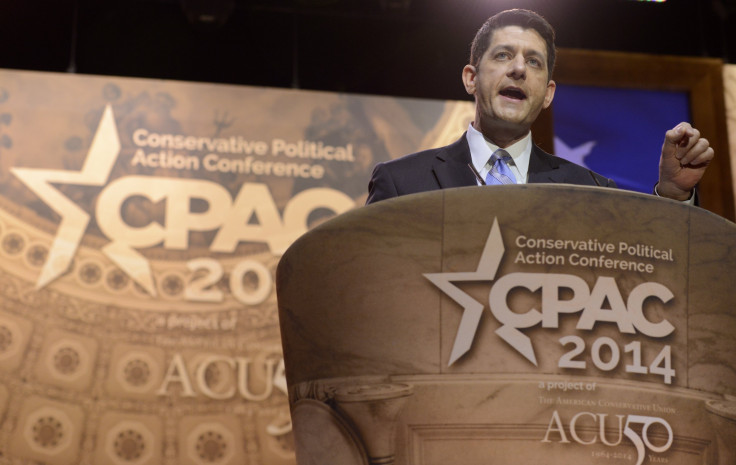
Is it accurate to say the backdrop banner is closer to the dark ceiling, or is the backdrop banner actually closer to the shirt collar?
the dark ceiling

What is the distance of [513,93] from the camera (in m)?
1.46

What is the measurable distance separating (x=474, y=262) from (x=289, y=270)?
0.71 feet

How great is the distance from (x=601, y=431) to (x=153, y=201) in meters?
2.77

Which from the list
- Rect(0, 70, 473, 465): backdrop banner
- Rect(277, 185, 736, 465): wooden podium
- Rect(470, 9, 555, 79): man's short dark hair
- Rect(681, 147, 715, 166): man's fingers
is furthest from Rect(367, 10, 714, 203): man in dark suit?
Rect(0, 70, 473, 465): backdrop banner

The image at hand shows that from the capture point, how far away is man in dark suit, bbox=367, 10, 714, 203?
1.39 m

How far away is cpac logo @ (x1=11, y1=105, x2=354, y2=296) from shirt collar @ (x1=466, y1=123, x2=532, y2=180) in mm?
1969

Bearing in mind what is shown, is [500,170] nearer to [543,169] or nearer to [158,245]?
[543,169]

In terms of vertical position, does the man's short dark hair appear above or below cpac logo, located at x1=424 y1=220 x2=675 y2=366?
above

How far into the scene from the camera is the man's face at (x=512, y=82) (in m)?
1.43

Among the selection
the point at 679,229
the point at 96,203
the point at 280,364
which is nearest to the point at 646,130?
the point at 280,364

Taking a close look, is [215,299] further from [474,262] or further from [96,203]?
[474,262]

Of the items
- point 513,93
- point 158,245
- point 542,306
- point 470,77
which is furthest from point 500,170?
point 158,245

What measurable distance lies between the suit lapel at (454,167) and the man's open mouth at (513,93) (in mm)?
97

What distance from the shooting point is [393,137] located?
143 inches
